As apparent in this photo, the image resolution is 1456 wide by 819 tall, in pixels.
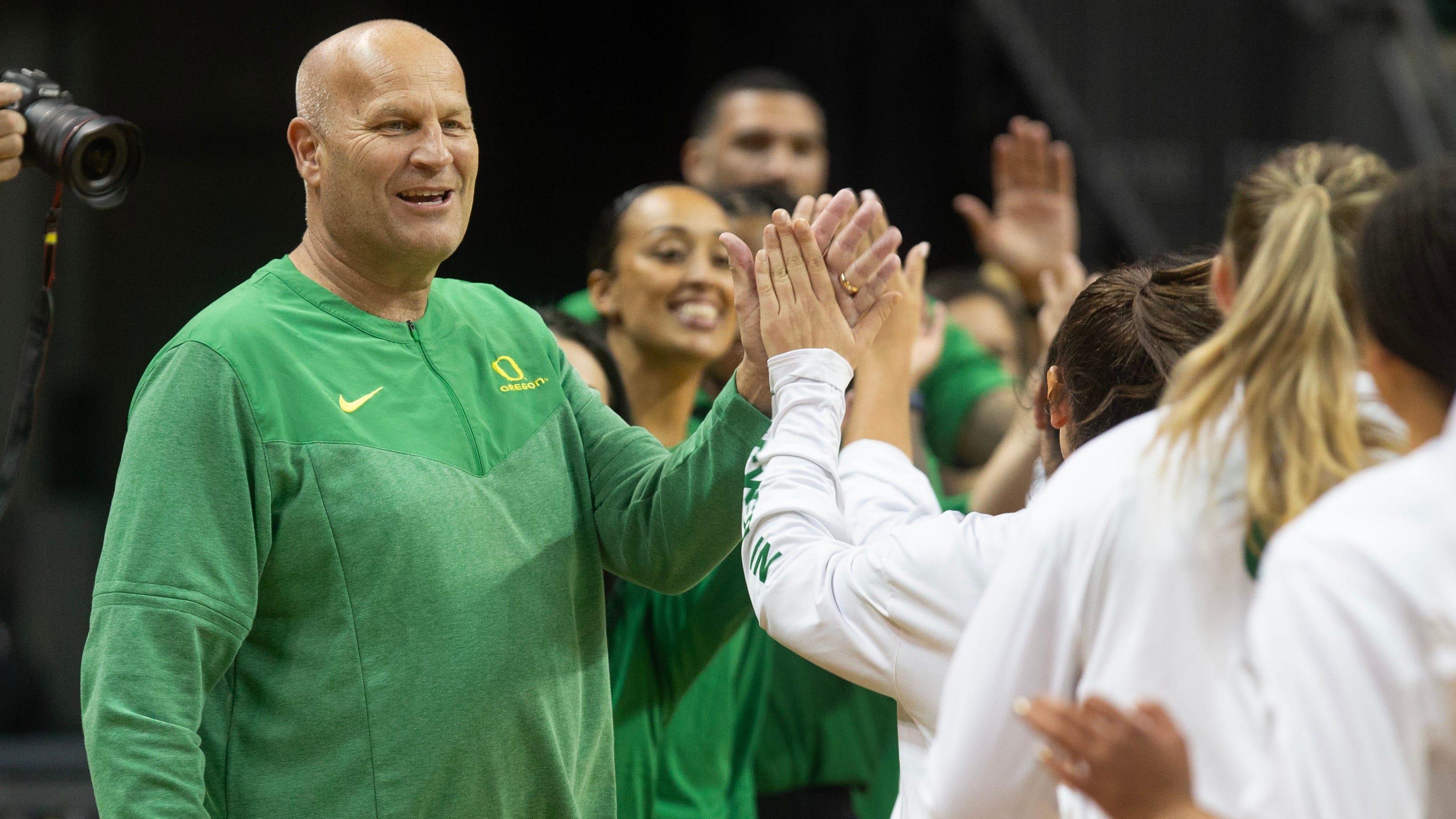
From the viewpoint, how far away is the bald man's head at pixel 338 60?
1.90 m

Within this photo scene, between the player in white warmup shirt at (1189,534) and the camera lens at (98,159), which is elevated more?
the camera lens at (98,159)

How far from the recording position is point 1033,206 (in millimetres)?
3709

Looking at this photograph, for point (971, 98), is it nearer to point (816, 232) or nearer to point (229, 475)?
point (816, 232)

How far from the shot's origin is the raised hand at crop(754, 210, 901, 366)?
1945 mm

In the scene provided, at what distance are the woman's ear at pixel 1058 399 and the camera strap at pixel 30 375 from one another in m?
1.28

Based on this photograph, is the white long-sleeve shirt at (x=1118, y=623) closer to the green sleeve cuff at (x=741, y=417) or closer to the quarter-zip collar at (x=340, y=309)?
the green sleeve cuff at (x=741, y=417)

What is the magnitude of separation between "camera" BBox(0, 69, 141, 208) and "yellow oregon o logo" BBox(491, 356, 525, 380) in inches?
21.2

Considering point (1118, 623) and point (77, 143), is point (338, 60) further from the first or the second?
point (1118, 623)

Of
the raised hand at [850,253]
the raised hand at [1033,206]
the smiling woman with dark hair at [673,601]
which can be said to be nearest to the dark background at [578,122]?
the raised hand at [1033,206]

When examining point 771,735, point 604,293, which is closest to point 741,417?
point 604,293

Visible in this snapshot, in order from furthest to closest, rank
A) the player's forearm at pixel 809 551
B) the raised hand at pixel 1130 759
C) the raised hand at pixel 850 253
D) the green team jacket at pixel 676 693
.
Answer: the green team jacket at pixel 676 693 → the raised hand at pixel 850 253 → the player's forearm at pixel 809 551 → the raised hand at pixel 1130 759

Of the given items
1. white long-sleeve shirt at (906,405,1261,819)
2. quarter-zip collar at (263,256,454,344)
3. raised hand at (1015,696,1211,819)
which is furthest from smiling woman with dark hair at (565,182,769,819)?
raised hand at (1015,696,1211,819)

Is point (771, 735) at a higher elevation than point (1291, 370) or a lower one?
lower

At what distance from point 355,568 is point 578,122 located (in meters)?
3.43
